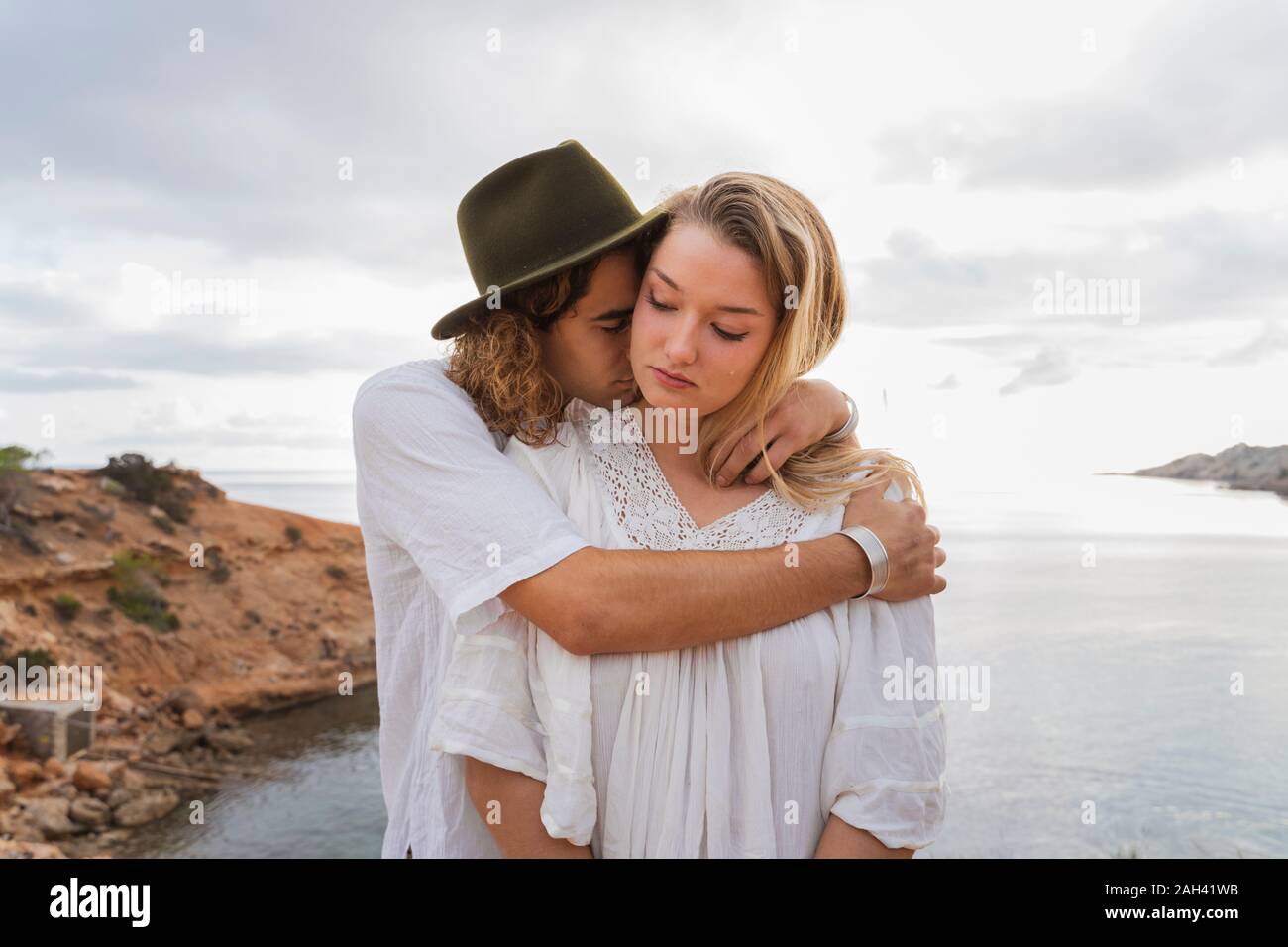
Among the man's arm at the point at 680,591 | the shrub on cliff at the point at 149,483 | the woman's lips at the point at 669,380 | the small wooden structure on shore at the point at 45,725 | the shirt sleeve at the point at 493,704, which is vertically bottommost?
the small wooden structure on shore at the point at 45,725

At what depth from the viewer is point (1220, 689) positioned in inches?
1690

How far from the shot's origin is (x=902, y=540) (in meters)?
2.26

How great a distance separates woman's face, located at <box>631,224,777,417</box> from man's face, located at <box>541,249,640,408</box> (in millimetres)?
111

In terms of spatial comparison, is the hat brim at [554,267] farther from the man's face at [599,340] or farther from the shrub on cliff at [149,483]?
the shrub on cliff at [149,483]

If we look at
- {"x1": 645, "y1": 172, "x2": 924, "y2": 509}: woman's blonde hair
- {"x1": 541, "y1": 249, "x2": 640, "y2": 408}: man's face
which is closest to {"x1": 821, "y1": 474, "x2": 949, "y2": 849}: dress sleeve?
{"x1": 645, "y1": 172, "x2": 924, "y2": 509}: woman's blonde hair

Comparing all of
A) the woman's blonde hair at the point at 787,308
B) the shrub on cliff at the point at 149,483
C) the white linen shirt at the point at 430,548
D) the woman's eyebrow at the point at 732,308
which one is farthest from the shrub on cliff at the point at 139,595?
the woman's eyebrow at the point at 732,308

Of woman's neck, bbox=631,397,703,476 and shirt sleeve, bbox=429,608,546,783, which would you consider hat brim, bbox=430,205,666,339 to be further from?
shirt sleeve, bbox=429,608,546,783

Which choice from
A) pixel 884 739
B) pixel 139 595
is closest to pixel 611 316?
pixel 884 739

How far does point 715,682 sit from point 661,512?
1.34 feet

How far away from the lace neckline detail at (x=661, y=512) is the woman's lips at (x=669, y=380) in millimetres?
225

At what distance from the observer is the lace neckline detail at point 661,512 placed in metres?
2.28

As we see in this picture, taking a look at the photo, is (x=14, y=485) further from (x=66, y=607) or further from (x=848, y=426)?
(x=848, y=426)
